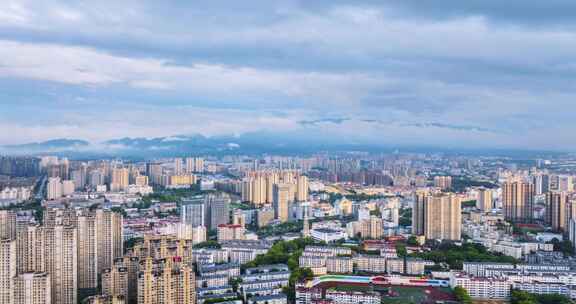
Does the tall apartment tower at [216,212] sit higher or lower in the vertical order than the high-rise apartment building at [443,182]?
lower

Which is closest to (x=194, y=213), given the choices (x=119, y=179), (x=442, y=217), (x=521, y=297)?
(x=442, y=217)

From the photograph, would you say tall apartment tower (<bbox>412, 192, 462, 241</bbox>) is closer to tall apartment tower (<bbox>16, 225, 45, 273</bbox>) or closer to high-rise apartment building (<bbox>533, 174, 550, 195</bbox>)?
high-rise apartment building (<bbox>533, 174, 550, 195</bbox>)

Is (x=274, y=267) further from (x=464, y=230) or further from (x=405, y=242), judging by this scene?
(x=464, y=230)

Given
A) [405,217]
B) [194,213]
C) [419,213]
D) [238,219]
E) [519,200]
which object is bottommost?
[405,217]

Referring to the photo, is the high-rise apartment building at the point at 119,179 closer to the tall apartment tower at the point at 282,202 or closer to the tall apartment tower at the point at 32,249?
the tall apartment tower at the point at 282,202

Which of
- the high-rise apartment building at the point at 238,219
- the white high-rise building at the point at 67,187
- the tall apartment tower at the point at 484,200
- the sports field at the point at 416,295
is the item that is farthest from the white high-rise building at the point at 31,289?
the tall apartment tower at the point at 484,200

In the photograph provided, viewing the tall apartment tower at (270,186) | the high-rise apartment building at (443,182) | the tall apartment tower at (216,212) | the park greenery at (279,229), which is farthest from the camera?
the high-rise apartment building at (443,182)

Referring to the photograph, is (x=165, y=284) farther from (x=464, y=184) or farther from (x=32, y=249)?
(x=464, y=184)
